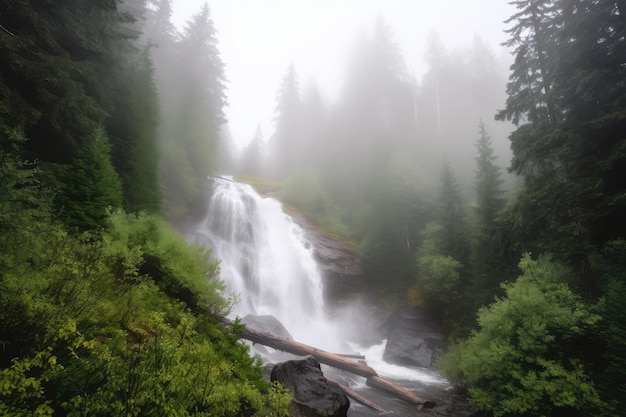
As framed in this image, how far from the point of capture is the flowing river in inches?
858

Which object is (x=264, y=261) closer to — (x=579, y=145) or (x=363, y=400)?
(x=363, y=400)

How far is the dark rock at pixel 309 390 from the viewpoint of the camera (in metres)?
8.70

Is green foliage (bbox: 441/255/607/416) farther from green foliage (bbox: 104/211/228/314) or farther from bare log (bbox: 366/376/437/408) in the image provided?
green foliage (bbox: 104/211/228/314)

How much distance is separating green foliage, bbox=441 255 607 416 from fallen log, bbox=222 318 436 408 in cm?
233

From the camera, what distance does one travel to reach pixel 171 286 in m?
7.65

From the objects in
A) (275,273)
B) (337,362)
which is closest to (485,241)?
(337,362)

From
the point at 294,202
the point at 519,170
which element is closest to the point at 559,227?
the point at 519,170

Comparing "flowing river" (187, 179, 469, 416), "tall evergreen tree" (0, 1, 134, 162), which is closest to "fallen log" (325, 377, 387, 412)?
"flowing river" (187, 179, 469, 416)

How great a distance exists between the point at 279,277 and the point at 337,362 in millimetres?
11757

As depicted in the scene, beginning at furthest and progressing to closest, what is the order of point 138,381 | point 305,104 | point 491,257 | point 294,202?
point 305,104
point 294,202
point 491,257
point 138,381

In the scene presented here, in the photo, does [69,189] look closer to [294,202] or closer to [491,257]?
[491,257]

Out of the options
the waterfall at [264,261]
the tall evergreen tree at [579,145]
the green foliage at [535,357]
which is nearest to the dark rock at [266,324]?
the waterfall at [264,261]

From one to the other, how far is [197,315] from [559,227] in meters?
12.8

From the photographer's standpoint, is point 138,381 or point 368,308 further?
point 368,308
